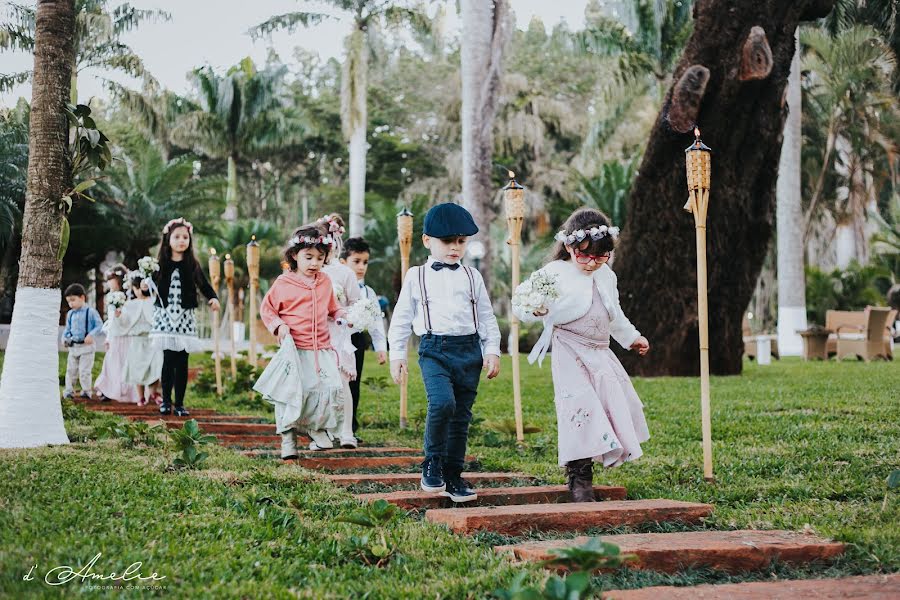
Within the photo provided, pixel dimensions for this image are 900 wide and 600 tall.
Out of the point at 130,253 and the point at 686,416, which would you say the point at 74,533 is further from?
the point at 130,253

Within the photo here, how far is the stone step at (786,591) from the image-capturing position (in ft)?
10.9

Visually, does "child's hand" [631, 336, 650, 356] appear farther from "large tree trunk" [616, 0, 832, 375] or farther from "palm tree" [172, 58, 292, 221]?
"palm tree" [172, 58, 292, 221]

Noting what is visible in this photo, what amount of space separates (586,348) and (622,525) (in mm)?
1118

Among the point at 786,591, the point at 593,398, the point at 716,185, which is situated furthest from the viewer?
the point at 716,185

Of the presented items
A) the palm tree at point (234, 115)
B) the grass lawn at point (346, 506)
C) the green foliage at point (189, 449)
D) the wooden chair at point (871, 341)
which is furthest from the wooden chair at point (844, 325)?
the palm tree at point (234, 115)

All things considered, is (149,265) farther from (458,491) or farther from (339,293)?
(458,491)

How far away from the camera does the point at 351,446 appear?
6.83m

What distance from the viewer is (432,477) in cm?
504

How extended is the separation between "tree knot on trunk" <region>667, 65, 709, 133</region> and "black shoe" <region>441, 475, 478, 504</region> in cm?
823

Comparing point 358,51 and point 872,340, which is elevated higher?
point 358,51

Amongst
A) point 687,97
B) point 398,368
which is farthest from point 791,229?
point 398,368

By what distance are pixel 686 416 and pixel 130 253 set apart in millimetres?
19581

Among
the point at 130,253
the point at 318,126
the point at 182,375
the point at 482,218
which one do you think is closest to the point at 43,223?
the point at 182,375

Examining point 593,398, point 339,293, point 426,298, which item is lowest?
point 593,398
